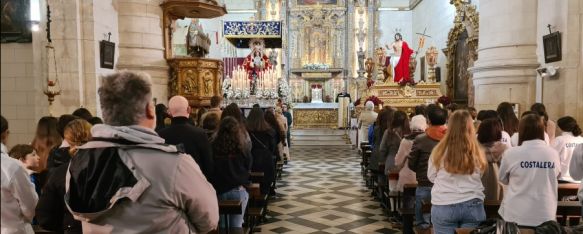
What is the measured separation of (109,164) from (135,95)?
0.94 ft

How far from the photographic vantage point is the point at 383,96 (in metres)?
14.4

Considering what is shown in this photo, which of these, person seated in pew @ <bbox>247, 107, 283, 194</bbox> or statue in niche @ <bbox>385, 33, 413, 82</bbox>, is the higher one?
statue in niche @ <bbox>385, 33, 413, 82</bbox>

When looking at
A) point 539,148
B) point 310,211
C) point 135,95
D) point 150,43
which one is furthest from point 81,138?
point 150,43

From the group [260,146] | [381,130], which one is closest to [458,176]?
[381,130]

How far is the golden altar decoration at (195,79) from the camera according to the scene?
10070 mm

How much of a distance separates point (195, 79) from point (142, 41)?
1.38 metres

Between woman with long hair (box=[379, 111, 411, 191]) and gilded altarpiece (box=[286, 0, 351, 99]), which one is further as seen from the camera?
gilded altarpiece (box=[286, 0, 351, 99])

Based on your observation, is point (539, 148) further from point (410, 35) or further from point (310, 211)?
point (410, 35)

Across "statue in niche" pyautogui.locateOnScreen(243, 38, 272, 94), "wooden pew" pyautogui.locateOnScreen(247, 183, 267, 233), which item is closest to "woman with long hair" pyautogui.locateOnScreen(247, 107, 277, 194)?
"wooden pew" pyautogui.locateOnScreen(247, 183, 267, 233)

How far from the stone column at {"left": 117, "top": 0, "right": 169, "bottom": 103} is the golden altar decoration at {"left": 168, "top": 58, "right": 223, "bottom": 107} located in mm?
296

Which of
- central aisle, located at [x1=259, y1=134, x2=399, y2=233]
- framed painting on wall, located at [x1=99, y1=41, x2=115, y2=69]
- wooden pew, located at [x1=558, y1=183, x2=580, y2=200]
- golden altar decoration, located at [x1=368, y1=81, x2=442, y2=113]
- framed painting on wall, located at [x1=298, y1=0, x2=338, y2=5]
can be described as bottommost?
central aisle, located at [x1=259, y1=134, x2=399, y2=233]

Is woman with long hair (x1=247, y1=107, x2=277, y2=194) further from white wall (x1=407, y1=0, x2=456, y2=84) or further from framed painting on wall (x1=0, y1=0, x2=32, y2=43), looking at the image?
white wall (x1=407, y1=0, x2=456, y2=84)

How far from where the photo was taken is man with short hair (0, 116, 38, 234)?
101 inches

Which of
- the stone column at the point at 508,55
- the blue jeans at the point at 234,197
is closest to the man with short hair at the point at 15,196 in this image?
the blue jeans at the point at 234,197
